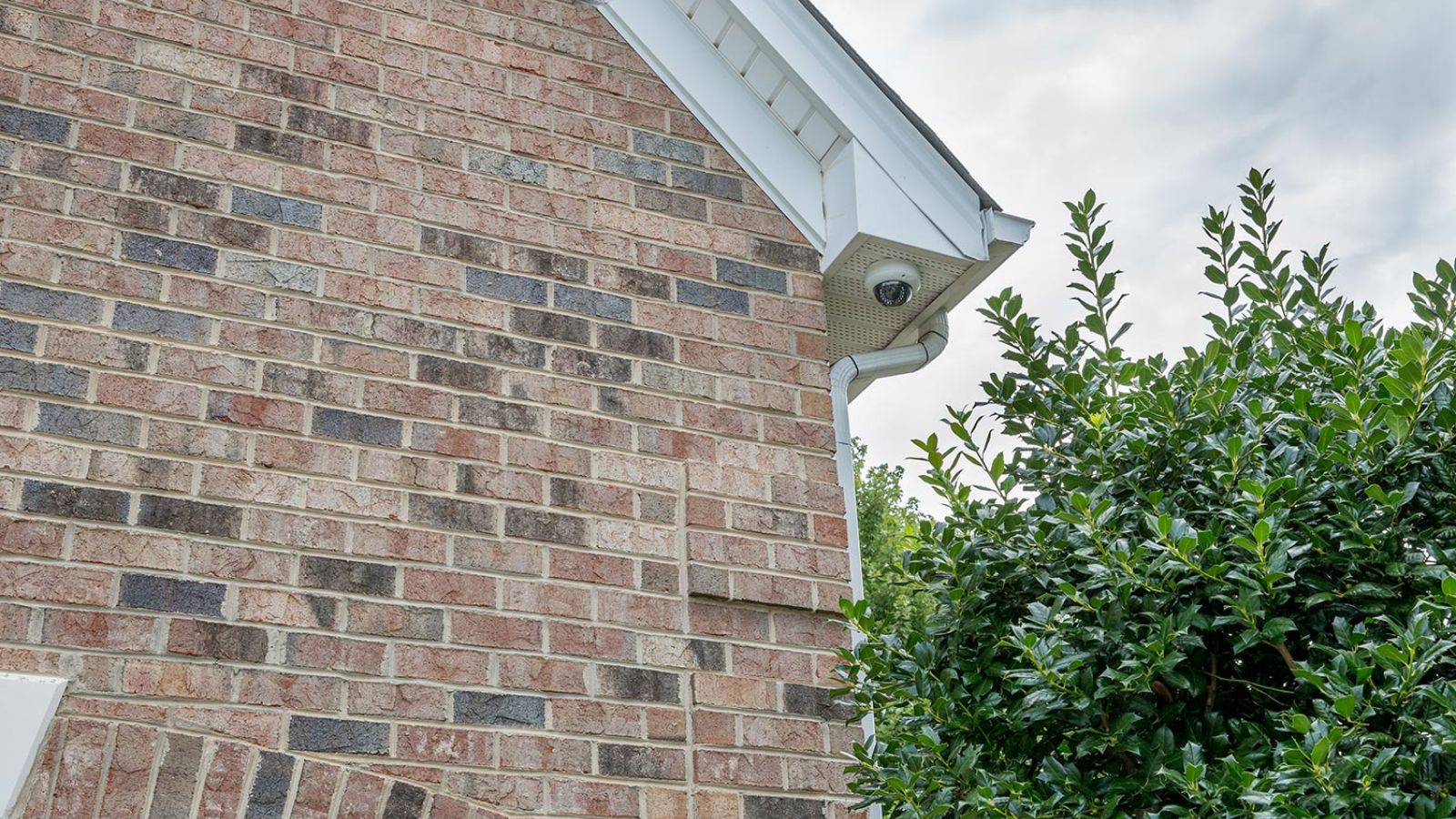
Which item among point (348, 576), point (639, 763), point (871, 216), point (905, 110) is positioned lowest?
point (639, 763)

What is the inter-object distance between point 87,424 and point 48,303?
12.3 inches

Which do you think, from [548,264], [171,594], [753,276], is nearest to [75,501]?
[171,594]

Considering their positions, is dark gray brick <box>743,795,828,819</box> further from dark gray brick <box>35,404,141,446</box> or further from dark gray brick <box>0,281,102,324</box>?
dark gray brick <box>0,281,102,324</box>

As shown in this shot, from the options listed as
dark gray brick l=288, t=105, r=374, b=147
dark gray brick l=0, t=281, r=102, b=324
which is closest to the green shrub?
dark gray brick l=288, t=105, r=374, b=147

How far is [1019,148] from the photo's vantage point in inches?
408

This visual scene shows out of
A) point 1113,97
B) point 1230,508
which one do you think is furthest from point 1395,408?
point 1113,97

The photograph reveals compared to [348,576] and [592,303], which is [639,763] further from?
[592,303]

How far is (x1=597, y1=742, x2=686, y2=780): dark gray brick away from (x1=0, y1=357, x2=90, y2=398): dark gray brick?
55.9 inches

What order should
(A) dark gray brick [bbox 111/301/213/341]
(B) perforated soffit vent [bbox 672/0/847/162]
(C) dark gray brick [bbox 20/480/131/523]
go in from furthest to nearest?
1. (B) perforated soffit vent [bbox 672/0/847/162]
2. (A) dark gray brick [bbox 111/301/213/341]
3. (C) dark gray brick [bbox 20/480/131/523]

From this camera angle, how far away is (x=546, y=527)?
3.30m

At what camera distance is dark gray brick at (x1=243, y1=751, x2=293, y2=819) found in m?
2.75

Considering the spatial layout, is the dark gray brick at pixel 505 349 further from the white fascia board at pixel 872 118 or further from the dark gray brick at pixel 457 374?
the white fascia board at pixel 872 118

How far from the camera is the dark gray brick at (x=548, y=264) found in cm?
359

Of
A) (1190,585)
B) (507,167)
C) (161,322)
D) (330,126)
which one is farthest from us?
(507,167)
